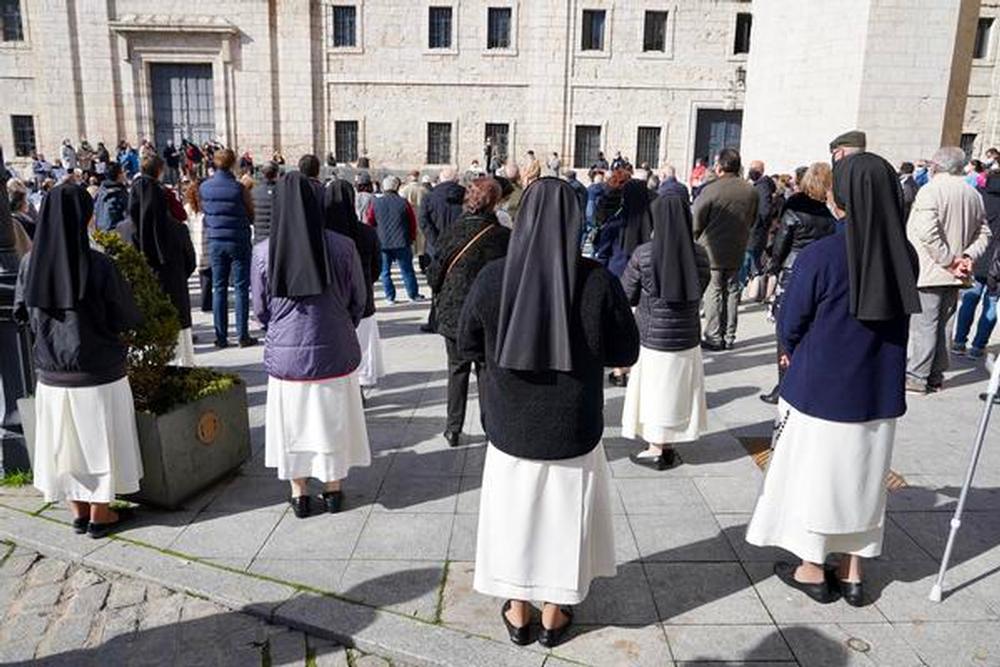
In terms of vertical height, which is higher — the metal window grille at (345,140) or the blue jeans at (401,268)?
the metal window grille at (345,140)

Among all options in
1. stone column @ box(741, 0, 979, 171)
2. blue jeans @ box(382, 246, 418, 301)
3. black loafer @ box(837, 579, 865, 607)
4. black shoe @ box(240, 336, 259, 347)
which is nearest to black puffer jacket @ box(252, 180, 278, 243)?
black shoe @ box(240, 336, 259, 347)

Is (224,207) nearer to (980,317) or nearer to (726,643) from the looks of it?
(726,643)

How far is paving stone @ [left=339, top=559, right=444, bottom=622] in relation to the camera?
3836 mm

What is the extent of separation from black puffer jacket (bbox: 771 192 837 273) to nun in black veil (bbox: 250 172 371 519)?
442cm

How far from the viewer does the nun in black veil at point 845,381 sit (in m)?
3.46

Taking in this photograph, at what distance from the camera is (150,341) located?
4.93m

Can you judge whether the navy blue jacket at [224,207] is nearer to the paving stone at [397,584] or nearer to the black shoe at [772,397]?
the paving stone at [397,584]

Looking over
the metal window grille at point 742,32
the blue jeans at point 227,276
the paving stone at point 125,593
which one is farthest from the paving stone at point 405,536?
the metal window grille at point 742,32

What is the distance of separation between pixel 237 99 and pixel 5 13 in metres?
9.31

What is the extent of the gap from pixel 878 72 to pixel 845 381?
10.8 m

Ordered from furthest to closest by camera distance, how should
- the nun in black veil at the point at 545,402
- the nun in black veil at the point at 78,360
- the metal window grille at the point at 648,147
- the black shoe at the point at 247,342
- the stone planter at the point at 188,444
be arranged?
the metal window grille at the point at 648,147, the black shoe at the point at 247,342, the stone planter at the point at 188,444, the nun in black veil at the point at 78,360, the nun in black veil at the point at 545,402

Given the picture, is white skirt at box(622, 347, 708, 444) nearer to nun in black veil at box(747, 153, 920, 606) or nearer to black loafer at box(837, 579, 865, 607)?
nun in black veil at box(747, 153, 920, 606)

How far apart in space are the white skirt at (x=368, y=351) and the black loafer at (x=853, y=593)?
456 cm

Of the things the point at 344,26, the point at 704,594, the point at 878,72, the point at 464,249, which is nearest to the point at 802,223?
the point at 464,249
